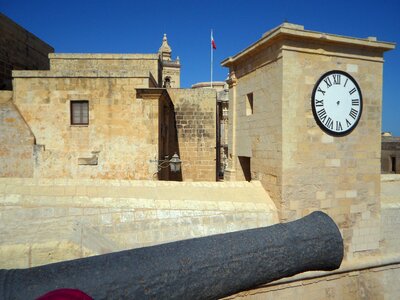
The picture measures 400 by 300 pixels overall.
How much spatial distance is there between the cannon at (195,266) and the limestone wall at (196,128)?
1047cm

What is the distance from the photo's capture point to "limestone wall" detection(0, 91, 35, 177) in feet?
31.4

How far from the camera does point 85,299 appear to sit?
50.3 inches

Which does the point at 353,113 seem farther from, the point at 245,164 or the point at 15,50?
the point at 15,50

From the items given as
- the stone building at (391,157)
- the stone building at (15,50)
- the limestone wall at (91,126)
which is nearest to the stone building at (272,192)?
the limestone wall at (91,126)

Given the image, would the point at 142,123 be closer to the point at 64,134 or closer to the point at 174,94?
the point at 64,134

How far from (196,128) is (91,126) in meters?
4.87

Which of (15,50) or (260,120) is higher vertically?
(15,50)

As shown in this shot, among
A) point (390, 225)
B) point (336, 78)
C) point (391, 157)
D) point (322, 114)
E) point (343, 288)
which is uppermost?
point (336, 78)

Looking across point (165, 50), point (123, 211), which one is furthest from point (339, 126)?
point (165, 50)

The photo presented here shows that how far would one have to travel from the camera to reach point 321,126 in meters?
4.98

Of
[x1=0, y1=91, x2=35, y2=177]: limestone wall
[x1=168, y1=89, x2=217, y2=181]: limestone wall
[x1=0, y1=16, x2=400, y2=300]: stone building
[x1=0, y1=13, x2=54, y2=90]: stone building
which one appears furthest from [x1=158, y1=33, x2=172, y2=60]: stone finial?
[x1=0, y1=16, x2=400, y2=300]: stone building

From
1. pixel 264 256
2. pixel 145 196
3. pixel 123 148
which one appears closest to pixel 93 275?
pixel 264 256

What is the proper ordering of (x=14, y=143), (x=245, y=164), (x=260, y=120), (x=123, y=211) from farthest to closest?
1. (x=14, y=143)
2. (x=245, y=164)
3. (x=260, y=120)
4. (x=123, y=211)

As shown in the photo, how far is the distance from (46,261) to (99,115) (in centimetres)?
779
